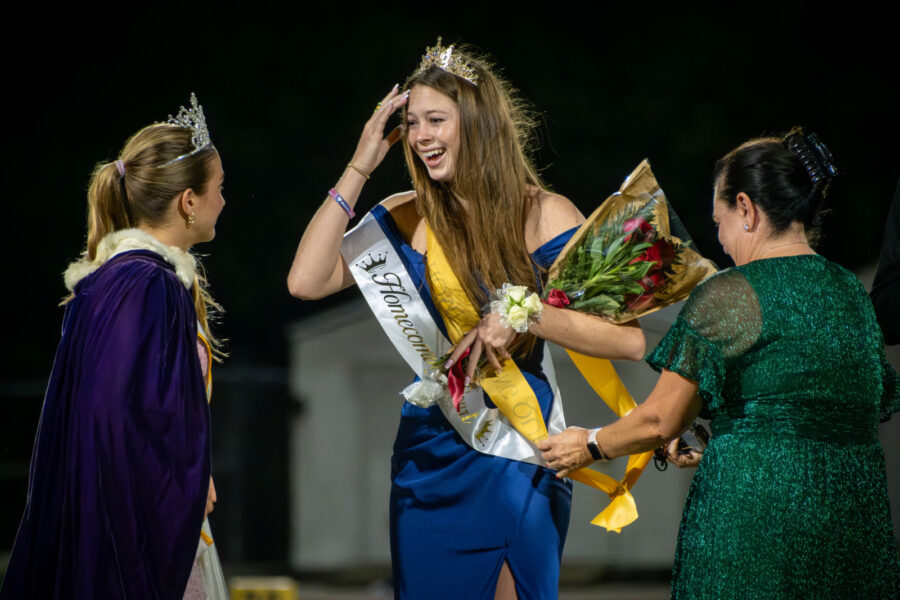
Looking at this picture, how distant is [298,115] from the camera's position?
3.53 m

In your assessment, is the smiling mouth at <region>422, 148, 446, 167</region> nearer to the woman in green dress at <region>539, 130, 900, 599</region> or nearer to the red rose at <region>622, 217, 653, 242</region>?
the red rose at <region>622, 217, 653, 242</region>

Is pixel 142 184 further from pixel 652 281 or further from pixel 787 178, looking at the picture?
pixel 787 178

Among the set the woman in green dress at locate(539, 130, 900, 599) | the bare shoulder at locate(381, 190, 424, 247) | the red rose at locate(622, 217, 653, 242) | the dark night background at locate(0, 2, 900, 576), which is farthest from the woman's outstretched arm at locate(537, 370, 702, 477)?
the dark night background at locate(0, 2, 900, 576)

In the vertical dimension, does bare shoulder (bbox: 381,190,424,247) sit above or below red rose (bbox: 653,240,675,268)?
above

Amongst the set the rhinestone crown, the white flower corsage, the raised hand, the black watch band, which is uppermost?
the rhinestone crown

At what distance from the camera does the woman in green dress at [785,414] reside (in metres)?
1.53

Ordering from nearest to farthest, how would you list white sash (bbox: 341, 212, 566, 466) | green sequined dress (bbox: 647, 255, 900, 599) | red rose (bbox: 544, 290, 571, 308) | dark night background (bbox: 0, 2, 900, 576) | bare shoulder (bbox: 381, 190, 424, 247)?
1. green sequined dress (bbox: 647, 255, 900, 599)
2. red rose (bbox: 544, 290, 571, 308)
3. white sash (bbox: 341, 212, 566, 466)
4. bare shoulder (bbox: 381, 190, 424, 247)
5. dark night background (bbox: 0, 2, 900, 576)

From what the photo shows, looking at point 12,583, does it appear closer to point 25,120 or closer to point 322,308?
point 322,308

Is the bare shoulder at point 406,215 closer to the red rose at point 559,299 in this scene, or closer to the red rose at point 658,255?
the red rose at point 559,299

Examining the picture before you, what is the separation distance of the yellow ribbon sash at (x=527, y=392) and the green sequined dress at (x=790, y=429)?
539mm

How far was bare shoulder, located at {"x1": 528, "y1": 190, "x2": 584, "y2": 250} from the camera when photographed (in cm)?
218

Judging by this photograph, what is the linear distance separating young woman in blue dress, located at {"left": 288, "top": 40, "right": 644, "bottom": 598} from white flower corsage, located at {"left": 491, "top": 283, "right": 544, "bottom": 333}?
0.32 feet

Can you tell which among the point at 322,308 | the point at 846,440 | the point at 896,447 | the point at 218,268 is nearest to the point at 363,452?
the point at 322,308

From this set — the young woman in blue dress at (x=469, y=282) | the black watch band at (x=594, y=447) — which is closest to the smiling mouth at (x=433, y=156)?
the young woman in blue dress at (x=469, y=282)
